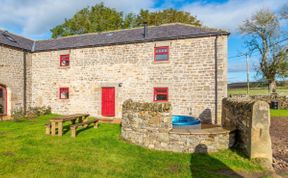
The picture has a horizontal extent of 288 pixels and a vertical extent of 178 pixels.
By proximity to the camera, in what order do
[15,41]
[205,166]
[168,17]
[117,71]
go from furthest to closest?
[168,17] < [15,41] < [117,71] < [205,166]

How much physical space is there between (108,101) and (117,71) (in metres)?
2.42

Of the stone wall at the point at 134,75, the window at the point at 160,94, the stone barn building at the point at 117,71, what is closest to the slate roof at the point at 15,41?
the stone barn building at the point at 117,71

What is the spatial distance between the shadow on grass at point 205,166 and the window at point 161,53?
766 centimetres

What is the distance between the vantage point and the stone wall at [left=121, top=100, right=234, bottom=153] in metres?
7.04

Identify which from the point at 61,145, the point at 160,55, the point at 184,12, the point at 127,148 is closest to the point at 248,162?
the point at 127,148

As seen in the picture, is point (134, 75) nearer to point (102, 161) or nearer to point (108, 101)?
point (108, 101)

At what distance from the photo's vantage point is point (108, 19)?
96.4 feet

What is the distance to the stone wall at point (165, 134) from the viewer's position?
704 cm

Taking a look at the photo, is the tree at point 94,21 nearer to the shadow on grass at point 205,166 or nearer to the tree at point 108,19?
the tree at point 108,19

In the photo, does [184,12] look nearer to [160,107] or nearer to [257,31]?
[257,31]

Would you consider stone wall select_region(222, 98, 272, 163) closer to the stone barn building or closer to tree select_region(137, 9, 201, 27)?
the stone barn building

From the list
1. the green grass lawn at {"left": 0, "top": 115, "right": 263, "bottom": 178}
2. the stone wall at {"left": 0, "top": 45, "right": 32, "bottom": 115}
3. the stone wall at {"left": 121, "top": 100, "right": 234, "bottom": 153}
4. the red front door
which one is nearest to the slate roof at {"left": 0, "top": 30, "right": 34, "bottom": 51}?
the stone wall at {"left": 0, "top": 45, "right": 32, "bottom": 115}

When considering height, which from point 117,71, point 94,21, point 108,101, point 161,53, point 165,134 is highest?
point 94,21

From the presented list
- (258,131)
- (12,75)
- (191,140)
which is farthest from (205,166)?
(12,75)
